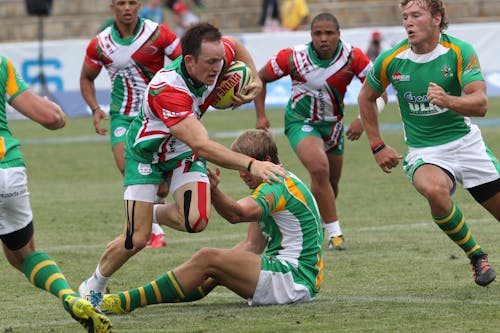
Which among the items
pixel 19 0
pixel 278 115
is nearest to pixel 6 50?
pixel 278 115

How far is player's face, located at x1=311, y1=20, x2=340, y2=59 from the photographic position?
10711 millimetres

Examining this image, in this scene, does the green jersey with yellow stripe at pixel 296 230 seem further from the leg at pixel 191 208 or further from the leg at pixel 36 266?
the leg at pixel 36 266

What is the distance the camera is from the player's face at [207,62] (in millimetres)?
7324

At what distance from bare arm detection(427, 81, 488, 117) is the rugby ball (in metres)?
1.26

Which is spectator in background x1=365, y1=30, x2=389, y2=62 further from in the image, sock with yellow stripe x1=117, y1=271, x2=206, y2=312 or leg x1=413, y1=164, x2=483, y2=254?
sock with yellow stripe x1=117, y1=271, x2=206, y2=312

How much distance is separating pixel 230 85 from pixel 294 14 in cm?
2263

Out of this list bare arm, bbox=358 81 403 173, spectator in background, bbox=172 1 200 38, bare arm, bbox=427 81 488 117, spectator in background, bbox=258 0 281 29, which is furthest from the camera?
spectator in background, bbox=258 0 281 29

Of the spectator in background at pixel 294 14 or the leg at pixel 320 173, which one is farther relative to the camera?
the spectator in background at pixel 294 14

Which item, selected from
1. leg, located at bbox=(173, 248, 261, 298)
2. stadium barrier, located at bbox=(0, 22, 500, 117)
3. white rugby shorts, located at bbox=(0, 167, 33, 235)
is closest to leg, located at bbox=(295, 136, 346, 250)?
leg, located at bbox=(173, 248, 261, 298)

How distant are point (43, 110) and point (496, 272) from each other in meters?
3.98

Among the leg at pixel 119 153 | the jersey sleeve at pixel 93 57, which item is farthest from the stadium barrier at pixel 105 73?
the leg at pixel 119 153

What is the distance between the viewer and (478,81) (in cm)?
808

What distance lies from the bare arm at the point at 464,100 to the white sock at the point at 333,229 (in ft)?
9.23

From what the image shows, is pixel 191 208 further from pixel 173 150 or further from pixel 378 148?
pixel 378 148
